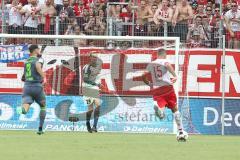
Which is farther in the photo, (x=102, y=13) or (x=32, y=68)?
(x=102, y=13)

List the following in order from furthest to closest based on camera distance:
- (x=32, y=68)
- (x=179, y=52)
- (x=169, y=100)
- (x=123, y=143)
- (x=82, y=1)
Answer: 1. (x=82, y=1)
2. (x=179, y=52)
3. (x=32, y=68)
4. (x=169, y=100)
5. (x=123, y=143)

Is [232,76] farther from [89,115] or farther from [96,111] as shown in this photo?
[89,115]

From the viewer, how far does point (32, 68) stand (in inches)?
810

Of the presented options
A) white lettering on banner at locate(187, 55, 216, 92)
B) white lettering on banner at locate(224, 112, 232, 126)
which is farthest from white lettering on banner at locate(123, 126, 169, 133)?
white lettering on banner at locate(224, 112, 232, 126)

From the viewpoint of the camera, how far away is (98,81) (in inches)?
969

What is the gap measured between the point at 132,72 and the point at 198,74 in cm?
208

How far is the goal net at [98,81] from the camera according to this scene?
80.4ft

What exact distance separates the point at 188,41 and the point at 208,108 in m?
2.20

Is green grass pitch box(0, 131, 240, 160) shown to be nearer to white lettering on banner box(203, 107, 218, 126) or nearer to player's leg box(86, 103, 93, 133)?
player's leg box(86, 103, 93, 133)

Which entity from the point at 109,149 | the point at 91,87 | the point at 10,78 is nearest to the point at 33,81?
the point at 91,87

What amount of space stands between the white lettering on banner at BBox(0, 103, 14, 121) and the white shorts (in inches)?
94.9

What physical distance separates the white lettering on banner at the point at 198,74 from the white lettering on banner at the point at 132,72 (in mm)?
1371

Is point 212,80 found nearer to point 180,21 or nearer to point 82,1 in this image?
point 180,21

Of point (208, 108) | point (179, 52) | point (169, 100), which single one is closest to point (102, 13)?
point (179, 52)
